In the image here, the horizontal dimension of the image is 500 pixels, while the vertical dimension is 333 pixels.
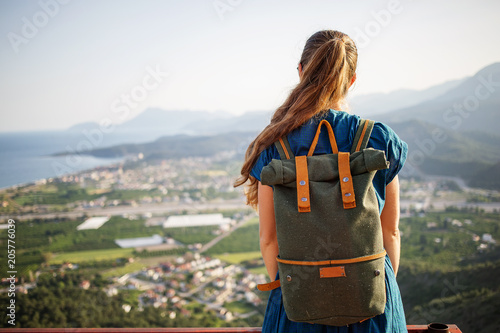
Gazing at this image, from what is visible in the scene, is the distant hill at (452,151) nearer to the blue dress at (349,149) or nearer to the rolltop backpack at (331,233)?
the blue dress at (349,149)

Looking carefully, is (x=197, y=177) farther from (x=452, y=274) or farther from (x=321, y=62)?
(x=321, y=62)

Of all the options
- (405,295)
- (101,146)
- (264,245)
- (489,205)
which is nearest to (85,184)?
(101,146)

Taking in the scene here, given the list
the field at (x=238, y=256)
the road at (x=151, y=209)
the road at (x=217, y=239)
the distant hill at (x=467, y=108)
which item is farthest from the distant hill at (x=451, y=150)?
the road at (x=151, y=209)

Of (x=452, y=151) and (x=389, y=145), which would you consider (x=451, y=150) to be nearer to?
(x=452, y=151)

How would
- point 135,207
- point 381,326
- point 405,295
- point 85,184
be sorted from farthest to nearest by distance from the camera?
point 85,184
point 135,207
point 405,295
point 381,326

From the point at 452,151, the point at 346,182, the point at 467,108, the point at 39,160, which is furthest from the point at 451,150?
the point at 39,160

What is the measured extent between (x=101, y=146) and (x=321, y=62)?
37853 mm

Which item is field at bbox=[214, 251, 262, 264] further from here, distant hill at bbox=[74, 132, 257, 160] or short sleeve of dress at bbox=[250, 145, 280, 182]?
distant hill at bbox=[74, 132, 257, 160]

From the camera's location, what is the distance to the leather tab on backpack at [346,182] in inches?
29.4

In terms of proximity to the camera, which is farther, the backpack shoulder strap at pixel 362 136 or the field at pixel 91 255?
the field at pixel 91 255

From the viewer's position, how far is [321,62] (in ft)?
2.92

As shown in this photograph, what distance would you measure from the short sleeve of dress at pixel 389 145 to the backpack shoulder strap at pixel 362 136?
27mm

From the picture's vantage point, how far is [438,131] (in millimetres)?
24781

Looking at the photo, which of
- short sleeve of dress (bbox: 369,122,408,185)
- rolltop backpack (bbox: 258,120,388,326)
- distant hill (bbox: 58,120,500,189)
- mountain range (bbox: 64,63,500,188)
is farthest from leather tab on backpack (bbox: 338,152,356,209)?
distant hill (bbox: 58,120,500,189)
